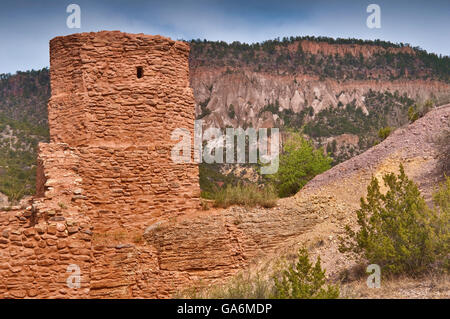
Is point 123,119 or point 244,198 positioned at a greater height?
point 123,119

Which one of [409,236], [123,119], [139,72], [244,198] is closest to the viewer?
[409,236]

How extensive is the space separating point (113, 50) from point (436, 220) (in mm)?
7002

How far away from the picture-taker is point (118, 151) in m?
8.73

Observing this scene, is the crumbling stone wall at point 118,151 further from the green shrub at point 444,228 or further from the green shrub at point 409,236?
the green shrub at point 444,228

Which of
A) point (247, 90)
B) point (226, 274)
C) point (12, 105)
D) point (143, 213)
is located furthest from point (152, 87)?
point (247, 90)

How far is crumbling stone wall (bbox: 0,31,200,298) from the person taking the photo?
796cm

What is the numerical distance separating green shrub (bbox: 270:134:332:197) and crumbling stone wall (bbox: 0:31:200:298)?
1056 centimetres

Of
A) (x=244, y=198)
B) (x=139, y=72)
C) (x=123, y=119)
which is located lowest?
(x=244, y=198)

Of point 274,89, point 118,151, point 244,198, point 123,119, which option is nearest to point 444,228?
point 244,198

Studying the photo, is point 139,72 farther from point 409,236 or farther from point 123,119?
point 409,236

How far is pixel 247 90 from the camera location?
68.9 meters

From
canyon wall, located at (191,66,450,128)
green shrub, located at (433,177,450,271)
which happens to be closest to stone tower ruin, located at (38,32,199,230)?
green shrub, located at (433,177,450,271)

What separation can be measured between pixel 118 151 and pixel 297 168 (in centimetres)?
1268
